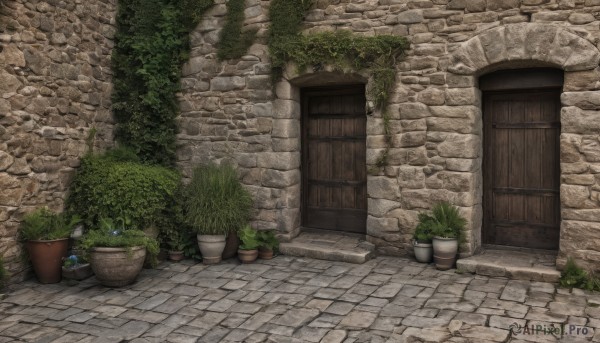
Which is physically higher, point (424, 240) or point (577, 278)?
point (424, 240)

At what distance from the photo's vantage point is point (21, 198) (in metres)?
5.46

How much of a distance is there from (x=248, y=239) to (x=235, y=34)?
255 centimetres

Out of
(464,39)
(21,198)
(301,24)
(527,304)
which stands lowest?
(527,304)

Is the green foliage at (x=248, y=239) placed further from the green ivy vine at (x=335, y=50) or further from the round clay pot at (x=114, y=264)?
the green ivy vine at (x=335, y=50)

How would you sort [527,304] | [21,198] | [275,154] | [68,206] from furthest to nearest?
[275,154], [68,206], [21,198], [527,304]

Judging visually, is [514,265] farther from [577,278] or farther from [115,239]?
[115,239]

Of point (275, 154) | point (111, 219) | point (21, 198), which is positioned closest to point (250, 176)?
point (275, 154)

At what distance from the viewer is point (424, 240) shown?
5.79 meters

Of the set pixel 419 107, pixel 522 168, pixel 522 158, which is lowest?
pixel 522 168

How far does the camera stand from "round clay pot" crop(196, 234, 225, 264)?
6.05 metres

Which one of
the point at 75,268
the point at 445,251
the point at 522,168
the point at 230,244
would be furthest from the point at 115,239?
the point at 522,168

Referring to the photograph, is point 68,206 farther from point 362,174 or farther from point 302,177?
point 362,174

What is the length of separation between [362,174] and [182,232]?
230 cm

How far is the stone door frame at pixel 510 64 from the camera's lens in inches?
201
